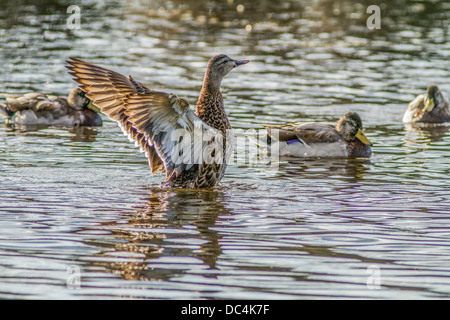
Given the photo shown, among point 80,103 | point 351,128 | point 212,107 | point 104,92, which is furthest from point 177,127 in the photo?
point 80,103

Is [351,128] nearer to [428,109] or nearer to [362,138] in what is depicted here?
[362,138]

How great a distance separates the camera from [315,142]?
1195 cm

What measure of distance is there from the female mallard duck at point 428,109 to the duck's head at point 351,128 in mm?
2478

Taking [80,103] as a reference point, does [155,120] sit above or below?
above

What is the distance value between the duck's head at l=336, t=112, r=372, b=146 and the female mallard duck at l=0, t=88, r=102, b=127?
417 centimetres

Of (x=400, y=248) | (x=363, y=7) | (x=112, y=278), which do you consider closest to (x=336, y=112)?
(x=400, y=248)

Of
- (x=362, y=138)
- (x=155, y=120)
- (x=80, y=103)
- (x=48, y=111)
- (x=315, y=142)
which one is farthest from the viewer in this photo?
(x=80, y=103)

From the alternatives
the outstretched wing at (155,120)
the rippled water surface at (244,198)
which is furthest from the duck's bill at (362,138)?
the outstretched wing at (155,120)

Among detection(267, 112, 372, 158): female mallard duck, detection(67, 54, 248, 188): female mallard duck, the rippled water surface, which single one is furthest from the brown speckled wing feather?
detection(267, 112, 372, 158): female mallard duck

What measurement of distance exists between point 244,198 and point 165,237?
74.0 inches

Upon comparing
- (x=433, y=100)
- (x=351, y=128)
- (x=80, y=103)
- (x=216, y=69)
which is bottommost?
(x=351, y=128)

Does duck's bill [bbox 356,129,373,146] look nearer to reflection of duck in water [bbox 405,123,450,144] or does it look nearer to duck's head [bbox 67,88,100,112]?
reflection of duck in water [bbox 405,123,450,144]

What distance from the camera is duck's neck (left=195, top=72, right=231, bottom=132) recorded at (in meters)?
9.25
